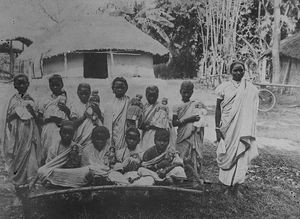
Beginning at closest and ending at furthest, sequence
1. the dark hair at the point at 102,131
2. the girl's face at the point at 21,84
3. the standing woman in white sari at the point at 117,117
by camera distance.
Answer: the girl's face at the point at 21,84 < the dark hair at the point at 102,131 < the standing woman in white sari at the point at 117,117

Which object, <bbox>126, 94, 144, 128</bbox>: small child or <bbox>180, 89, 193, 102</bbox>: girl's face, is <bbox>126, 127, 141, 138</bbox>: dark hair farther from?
<bbox>180, 89, 193, 102</bbox>: girl's face

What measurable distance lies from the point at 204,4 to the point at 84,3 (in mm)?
1343

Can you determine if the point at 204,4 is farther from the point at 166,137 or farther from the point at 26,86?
the point at 26,86

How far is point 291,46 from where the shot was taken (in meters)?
4.75

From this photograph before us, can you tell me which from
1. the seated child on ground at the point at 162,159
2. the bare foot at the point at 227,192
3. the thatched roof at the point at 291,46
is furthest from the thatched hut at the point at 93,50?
the thatched roof at the point at 291,46

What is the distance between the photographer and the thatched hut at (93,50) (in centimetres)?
356

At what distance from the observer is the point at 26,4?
3.54 m

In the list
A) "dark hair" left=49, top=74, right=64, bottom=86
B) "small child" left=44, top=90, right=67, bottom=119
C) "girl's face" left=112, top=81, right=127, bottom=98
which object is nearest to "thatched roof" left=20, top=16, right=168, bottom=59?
"dark hair" left=49, top=74, right=64, bottom=86

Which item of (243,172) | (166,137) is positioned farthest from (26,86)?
(243,172)

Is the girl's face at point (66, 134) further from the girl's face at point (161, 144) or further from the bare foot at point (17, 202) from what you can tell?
the girl's face at point (161, 144)

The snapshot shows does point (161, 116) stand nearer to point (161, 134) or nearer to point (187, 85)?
point (161, 134)

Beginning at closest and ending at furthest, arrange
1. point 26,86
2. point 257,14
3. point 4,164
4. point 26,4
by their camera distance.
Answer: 1. point 26,86
2. point 26,4
3. point 4,164
4. point 257,14

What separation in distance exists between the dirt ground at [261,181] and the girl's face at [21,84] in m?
1.00

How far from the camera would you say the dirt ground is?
3.48m
